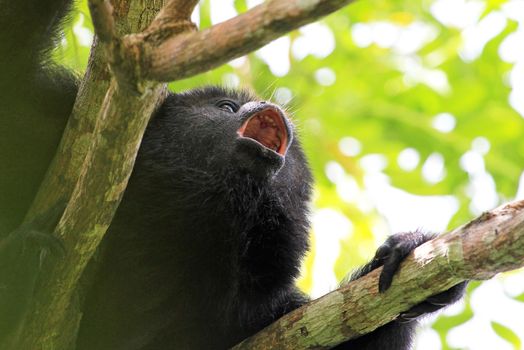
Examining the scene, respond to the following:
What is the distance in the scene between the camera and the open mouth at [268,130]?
4203mm

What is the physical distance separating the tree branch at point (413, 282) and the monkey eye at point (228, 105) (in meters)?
1.36

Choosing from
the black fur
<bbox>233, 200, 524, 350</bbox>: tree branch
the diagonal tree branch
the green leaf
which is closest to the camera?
the diagonal tree branch

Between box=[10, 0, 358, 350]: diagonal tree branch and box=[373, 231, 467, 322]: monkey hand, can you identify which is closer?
box=[10, 0, 358, 350]: diagonal tree branch

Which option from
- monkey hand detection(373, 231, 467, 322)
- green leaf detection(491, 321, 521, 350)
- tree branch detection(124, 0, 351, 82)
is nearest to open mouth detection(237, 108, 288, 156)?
monkey hand detection(373, 231, 467, 322)

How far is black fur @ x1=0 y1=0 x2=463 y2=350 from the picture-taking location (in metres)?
3.99

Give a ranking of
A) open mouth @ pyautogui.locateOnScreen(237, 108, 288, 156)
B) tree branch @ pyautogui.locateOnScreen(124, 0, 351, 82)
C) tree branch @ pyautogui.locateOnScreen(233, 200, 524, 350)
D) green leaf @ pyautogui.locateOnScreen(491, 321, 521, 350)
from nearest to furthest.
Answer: tree branch @ pyautogui.locateOnScreen(124, 0, 351, 82), tree branch @ pyautogui.locateOnScreen(233, 200, 524, 350), open mouth @ pyautogui.locateOnScreen(237, 108, 288, 156), green leaf @ pyautogui.locateOnScreen(491, 321, 521, 350)

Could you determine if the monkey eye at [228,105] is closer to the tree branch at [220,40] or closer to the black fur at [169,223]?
the black fur at [169,223]

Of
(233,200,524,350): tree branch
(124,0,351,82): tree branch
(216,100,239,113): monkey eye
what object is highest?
(216,100,239,113): monkey eye

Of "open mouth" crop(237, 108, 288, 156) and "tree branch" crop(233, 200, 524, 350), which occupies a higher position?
"open mouth" crop(237, 108, 288, 156)

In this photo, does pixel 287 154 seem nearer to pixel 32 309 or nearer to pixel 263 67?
pixel 32 309

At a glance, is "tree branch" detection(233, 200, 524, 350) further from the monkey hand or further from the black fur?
the black fur

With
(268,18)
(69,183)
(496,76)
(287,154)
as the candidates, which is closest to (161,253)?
(69,183)

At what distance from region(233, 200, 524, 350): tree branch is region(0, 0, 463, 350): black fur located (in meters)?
0.47

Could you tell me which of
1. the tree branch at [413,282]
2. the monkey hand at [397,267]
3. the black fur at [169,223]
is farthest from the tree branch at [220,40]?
the black fur at [169,223]
